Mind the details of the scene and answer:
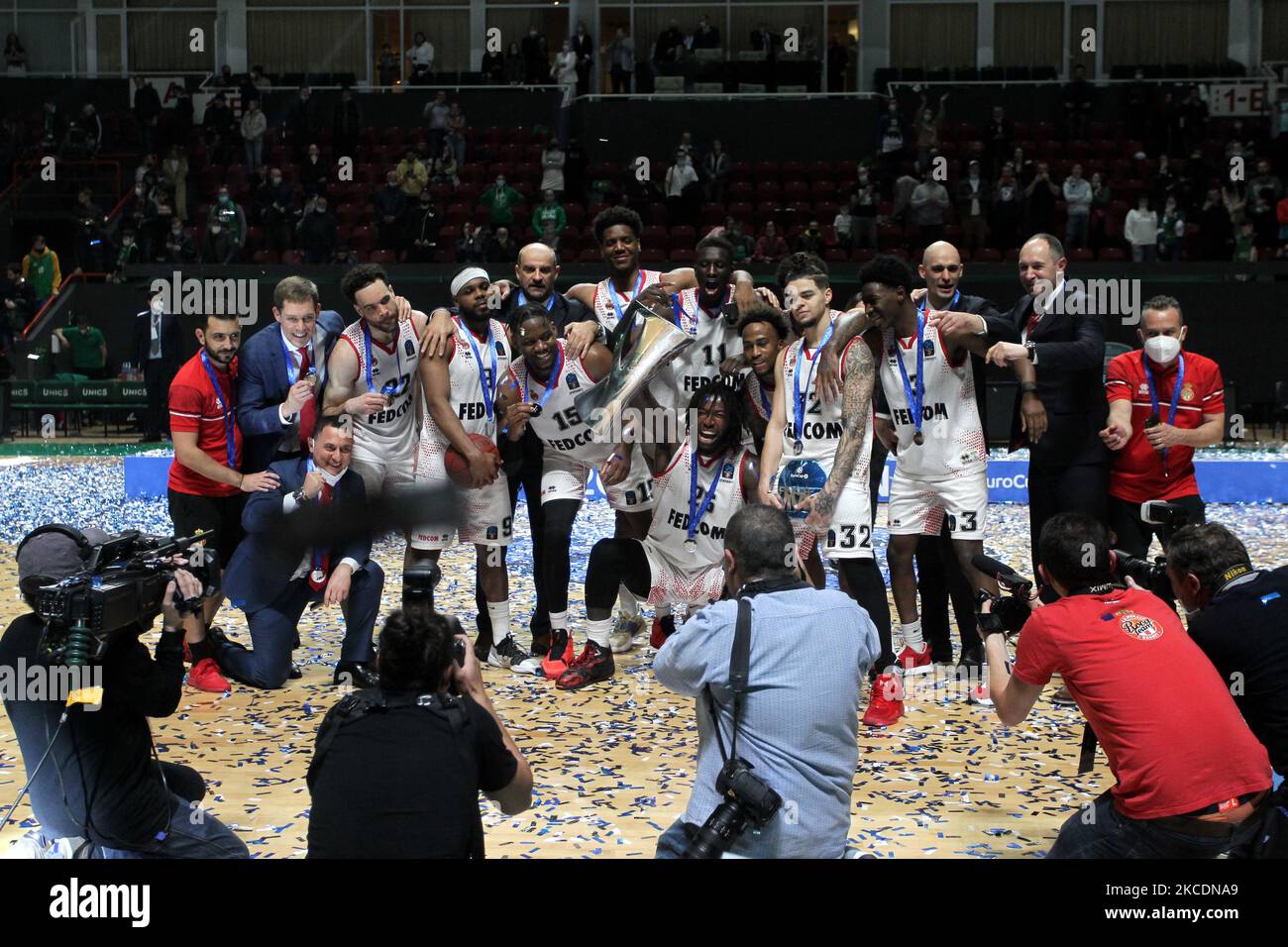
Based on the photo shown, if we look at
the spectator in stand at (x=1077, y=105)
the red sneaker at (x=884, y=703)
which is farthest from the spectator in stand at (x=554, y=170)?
the red sneaker at (x=884, y=703)

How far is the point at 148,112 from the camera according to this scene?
71.9 feet

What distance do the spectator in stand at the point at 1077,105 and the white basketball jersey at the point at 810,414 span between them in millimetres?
16127

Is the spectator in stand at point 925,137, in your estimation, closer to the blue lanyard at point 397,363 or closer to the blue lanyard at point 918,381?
the blue lanyard at point 918,381

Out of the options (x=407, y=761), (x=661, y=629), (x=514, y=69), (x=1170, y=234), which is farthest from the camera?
(x=514, y=69)

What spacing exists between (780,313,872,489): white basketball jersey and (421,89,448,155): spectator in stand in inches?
607

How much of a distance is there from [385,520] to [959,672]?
2776 mm

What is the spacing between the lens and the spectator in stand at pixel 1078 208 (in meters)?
18.4

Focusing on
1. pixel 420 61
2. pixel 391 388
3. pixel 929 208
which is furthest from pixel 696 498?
pixel 420 61

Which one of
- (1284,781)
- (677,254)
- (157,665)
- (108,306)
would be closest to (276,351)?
(157,665)

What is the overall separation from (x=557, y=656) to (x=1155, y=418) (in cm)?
286

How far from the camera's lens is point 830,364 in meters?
6.08

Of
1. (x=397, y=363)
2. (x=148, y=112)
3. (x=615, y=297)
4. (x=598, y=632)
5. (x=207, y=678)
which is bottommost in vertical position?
(x=207, y=678)

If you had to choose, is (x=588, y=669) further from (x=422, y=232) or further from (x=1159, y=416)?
(x=422, y=232)

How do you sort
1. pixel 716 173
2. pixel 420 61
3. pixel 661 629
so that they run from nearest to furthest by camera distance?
pixel 661 629 → pixel 716 173 → pixel 420 61
